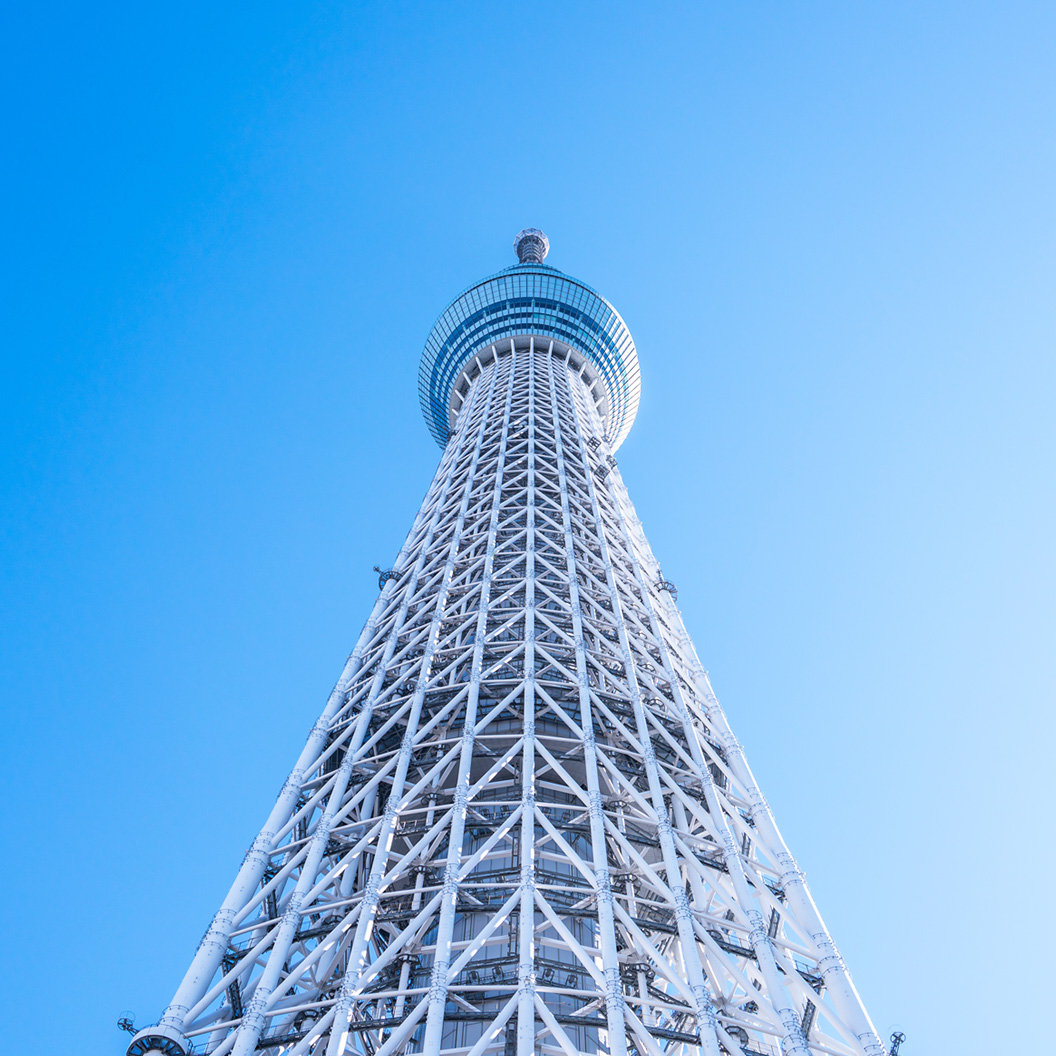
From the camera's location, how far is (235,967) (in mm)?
21859

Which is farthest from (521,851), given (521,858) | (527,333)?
(527,333)

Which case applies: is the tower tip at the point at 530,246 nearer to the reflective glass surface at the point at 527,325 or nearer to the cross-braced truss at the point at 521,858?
the reflective glass surface at the point at 527,325

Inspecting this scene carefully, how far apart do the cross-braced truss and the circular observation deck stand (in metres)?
28.5

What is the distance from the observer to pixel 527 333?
Result: 66.7m

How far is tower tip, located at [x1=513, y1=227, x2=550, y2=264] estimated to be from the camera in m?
77.3

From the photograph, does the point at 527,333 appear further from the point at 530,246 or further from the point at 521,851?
the point at 521,851

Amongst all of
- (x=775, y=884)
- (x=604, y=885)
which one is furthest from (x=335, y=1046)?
(x=775, y=884)

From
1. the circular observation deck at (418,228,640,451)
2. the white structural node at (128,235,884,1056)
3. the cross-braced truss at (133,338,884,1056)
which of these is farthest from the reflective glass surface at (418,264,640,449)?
the cross-braced truss at (133,338,884,1056)

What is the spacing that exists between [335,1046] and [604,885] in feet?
21.7

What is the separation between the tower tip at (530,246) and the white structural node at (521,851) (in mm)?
38348

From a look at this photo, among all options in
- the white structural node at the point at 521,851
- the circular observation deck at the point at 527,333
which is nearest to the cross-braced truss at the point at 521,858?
the white structural node at the point at 521,851

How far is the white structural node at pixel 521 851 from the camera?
1983cm

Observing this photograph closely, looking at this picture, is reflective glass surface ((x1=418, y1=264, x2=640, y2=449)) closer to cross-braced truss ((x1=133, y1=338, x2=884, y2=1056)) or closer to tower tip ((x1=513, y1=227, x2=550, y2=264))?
tower tip ((x1=513, y1=227, x2=550, y2=264))

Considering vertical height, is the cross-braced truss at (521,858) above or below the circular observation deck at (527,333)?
below
